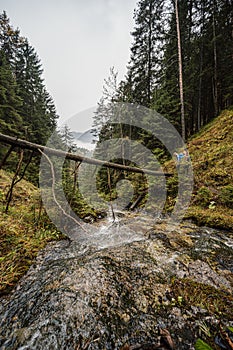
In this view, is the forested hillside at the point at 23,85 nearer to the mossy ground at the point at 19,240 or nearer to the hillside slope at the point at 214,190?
the mossy ground at the point at 19,240

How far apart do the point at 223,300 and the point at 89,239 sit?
11.6ft

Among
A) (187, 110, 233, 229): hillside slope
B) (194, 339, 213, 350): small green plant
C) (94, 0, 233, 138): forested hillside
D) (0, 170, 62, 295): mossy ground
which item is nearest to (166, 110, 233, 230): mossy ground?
(187, 110, 233, 229): hillside slope

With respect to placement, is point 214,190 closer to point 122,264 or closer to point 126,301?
point 122,264

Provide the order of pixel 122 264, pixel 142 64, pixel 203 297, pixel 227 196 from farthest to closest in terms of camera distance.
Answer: pixel 142 64, pixel 227 196, pixel 122 264, pixel 203 297

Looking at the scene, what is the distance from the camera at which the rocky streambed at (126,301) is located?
5.93 ft

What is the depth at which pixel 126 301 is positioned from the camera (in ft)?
7.38

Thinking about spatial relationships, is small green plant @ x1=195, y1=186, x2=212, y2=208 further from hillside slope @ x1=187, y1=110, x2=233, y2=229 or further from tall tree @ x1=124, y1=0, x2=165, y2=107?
tall tree @ x1=124, y1=0, x2=165, y2=107

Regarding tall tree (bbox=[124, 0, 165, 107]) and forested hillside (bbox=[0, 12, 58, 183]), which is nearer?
forested hillside (bbox=[0, 12, 58, 183])

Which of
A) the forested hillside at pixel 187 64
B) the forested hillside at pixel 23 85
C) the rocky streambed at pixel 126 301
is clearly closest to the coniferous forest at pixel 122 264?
the rocky streambed at pixel 126 301

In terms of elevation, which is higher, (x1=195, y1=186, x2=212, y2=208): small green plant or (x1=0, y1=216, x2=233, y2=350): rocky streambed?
(x1=195, y1=186, x2=212, y2=208): small green plant

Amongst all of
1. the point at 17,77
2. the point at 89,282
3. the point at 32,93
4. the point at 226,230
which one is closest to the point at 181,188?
the point at 226,230

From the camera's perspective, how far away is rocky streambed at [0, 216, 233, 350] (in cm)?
181

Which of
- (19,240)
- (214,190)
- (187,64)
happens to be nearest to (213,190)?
(214,190)

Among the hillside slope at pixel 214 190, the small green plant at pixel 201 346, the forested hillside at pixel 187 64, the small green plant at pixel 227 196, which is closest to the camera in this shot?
the small green plant at pixel 201 346
